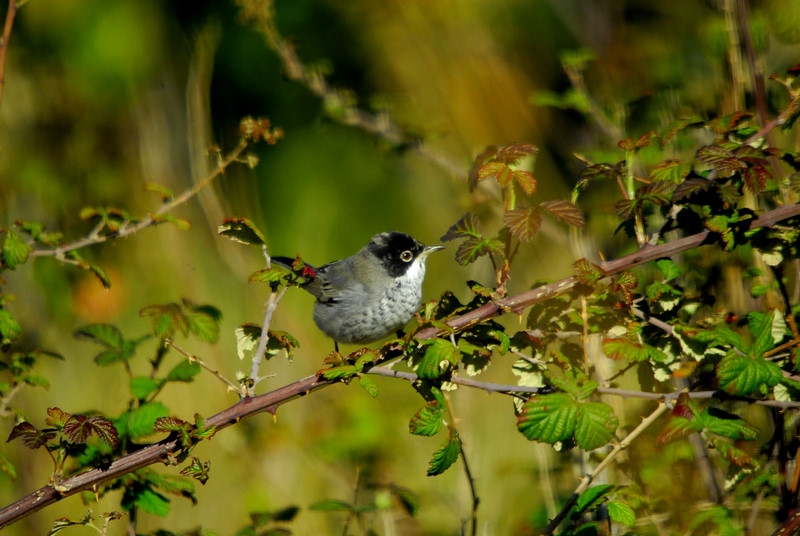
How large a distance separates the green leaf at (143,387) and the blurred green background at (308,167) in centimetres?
128

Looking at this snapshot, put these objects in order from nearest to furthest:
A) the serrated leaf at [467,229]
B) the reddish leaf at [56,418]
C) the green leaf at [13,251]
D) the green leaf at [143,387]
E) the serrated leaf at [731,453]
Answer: the reddish leaf at [56,418] → the serrated leaf at [731,453] → the serrated leaf at [467,229] → the green leaf at [13,251] → the green leaf at [143,387]

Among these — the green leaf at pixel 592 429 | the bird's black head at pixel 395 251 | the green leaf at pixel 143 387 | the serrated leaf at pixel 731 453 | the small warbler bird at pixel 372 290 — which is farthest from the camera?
the bird's black head at pixel 395 251

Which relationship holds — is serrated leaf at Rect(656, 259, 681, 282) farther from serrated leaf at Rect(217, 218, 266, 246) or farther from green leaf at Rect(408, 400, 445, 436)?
serrated leaf at Rect(217, 218, 266, 246)

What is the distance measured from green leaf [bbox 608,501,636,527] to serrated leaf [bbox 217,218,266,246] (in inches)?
44.0

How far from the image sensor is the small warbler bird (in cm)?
319

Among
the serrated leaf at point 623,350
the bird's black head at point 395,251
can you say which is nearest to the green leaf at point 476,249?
the serrated leaf at point 623,350

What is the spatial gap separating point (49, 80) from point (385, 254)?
301 centimetres

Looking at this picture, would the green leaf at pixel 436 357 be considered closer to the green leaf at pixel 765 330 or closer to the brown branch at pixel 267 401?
the brown branch at pixel 267 401

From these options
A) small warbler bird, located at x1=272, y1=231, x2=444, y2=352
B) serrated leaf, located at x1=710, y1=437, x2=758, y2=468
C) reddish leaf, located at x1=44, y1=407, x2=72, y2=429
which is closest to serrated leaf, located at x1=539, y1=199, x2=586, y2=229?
serrated leaf, located at x1=710, y1=437, x2=758, y2=468

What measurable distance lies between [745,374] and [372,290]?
6.10ft

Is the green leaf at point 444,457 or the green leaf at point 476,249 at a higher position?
the green leaf at point 476,249

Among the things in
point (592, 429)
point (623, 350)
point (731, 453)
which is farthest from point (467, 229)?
point (731, 453)

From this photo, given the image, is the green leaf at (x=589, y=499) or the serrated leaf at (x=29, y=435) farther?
the green leaf at (x=589, y=499)

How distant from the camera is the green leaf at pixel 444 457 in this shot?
69.8 inches
